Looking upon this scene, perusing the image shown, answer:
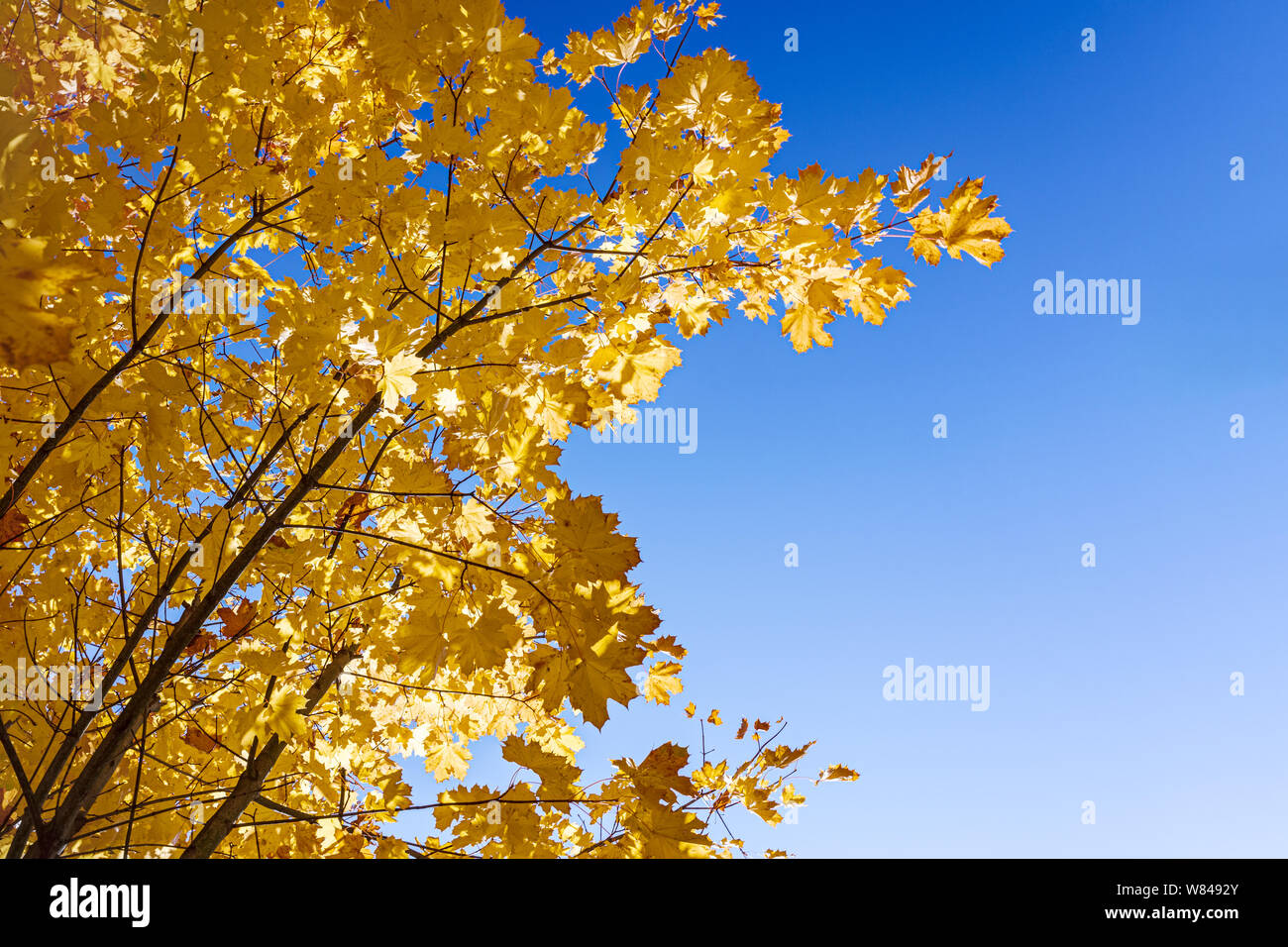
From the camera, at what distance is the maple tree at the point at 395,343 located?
5.56 ft

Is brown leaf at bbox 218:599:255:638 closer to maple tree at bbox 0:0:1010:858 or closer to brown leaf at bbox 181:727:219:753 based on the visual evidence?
maple tree at bbox 0:0:1010:858

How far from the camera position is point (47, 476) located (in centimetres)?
233

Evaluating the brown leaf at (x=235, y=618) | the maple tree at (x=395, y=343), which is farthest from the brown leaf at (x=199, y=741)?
the brown leaf at (x=235, y=618)

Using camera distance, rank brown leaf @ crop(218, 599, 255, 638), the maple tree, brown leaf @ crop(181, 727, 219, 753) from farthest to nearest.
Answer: brown leaf @ crop(181, 727, 219, 753) → brown leaf @ crop(218, 599, 255, 638) → the maple tree

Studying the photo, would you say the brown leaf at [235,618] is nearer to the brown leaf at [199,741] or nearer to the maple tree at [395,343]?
the maple tree at [395,343]

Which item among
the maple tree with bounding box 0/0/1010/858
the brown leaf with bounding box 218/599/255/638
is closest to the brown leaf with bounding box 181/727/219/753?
the maple tree with bounding box 0/0/1010/858

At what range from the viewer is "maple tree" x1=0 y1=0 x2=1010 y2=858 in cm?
170

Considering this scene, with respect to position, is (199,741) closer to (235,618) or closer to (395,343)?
(235,618)

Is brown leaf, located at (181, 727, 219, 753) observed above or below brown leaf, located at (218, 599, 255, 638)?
below

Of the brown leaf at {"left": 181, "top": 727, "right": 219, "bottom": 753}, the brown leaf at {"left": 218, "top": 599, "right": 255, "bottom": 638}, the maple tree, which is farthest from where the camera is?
the brown leaf at {"left": 181, "top": 727, "right": 219, "bottom": 753}

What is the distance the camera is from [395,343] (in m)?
1.68

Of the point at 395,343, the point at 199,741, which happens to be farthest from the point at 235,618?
the point at 395,343

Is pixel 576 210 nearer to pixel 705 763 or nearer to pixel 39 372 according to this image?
pixel 39 372
